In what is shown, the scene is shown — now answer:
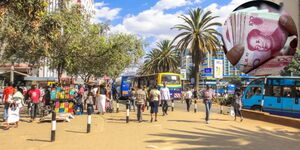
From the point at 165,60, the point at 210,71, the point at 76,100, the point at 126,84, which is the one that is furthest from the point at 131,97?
A: the point at 165,60

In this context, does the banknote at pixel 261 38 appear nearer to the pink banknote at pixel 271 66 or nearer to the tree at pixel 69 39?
the pink banknote at pixel 271 66

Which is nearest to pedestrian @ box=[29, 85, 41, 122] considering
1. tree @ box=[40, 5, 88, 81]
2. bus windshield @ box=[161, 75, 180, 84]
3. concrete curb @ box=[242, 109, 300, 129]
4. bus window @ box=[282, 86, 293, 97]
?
tree @ box=[40, 5, 88, 81]

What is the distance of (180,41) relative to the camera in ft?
103

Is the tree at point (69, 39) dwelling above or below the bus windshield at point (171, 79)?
above

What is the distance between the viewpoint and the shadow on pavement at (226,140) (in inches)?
292

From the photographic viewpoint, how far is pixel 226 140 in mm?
8250

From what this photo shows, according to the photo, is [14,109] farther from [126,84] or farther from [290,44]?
[126,84]

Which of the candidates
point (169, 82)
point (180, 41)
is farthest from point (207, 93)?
point (180, 41)

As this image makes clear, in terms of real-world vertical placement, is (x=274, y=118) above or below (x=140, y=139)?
above

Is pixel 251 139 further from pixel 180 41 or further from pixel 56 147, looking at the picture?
pixel 180 41

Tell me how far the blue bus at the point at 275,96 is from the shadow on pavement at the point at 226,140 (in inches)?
217

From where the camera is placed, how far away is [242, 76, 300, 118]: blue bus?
1520 cm

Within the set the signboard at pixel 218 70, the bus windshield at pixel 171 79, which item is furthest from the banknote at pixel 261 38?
the bus windshield at pixel 171 79

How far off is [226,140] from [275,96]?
958cm
